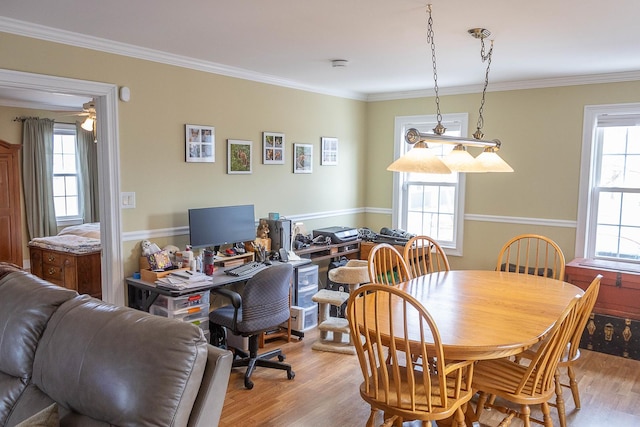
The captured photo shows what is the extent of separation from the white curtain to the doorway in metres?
3.72

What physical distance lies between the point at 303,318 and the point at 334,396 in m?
1.16

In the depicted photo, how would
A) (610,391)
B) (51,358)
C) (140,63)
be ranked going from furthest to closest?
1. (140,63)
2. (610,391)
3. (51,358)

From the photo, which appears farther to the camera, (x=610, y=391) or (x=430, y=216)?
(x=430, y=216)

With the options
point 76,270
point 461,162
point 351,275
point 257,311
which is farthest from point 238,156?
point 461,162

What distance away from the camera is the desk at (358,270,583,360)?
208 cm

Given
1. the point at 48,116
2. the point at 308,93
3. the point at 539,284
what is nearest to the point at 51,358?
the point at 539,284

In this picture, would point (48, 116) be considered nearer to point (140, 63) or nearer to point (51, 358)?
point (140, 63)

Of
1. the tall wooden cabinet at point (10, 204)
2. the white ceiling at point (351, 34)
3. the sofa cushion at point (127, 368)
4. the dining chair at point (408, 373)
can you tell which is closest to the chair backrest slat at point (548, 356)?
the dining chair at point (408, 373)

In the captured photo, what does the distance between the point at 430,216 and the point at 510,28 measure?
2.92 meters

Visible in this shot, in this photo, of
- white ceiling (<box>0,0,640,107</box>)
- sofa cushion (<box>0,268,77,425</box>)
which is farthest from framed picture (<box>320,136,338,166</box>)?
sofa cushion (<box>0,268,77,425</box>)

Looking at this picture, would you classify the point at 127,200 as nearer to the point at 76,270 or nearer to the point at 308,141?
the point at 76,270

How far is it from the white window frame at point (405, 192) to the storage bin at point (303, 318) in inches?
71.9

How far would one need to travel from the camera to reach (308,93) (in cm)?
515

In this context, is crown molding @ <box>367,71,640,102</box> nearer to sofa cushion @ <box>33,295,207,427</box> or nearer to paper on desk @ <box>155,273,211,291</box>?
paper on desk @ <box>155,273,211,291</box>
